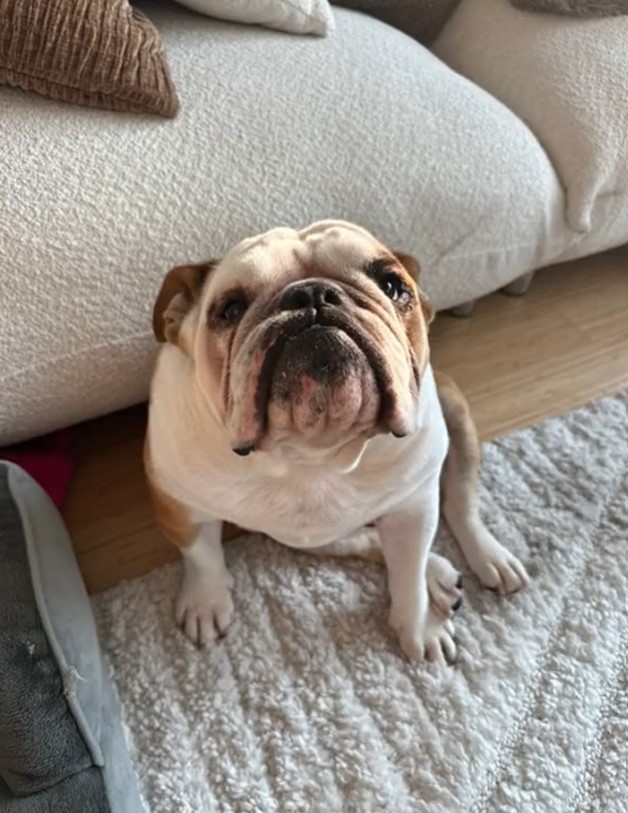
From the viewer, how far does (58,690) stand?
38.1 inches

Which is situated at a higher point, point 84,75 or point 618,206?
point 84,75

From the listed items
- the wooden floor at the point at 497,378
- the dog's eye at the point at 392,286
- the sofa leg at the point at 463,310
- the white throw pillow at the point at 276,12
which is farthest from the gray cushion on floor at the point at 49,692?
the sofa leg at the point at 463,310

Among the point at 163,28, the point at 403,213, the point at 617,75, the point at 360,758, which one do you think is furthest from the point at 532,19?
the point at 360,758

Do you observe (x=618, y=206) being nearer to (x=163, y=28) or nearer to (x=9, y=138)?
(x=163, y=28)

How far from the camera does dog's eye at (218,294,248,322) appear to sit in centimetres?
86

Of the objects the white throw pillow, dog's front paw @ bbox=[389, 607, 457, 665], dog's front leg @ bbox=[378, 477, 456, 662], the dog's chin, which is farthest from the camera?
the white throw pillow

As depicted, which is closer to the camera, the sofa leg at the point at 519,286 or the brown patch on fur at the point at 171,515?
the brown patch on fur at the point at 171,515

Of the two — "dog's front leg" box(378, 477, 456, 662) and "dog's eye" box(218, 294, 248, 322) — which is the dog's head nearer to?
"dog's eye" box(218, 294, 248, 322)

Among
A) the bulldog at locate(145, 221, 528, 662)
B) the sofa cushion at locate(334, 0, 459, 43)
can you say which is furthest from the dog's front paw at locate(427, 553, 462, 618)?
the sofa cushion at locate(334, 0, 459, 43)

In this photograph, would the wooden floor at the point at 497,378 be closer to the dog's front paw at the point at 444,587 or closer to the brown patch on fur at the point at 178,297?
the dog's front paw at the point at 444,587

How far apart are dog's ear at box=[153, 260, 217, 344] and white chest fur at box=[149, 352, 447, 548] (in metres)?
0.05

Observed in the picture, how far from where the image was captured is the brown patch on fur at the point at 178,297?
3.13 ft

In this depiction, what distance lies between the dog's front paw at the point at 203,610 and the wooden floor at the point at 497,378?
0.34 feet

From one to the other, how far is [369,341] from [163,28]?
78 cm
